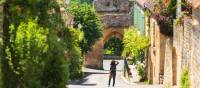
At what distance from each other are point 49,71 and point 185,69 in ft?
31.9

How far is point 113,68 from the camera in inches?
1220

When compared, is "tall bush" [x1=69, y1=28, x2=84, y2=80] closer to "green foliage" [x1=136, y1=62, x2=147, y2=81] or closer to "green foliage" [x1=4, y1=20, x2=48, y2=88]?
"green foliage" [x1=4, y1=20, x2=48, y2=88]

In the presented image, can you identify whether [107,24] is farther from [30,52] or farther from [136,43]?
[30,52]

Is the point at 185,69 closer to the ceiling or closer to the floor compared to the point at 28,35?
closer to the floor

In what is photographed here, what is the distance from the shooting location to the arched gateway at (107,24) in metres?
57.8

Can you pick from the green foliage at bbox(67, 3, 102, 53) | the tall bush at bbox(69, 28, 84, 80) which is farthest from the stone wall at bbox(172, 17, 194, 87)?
the green foliage at bbox(67, 3, 102, 53)

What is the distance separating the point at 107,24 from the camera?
193 ft

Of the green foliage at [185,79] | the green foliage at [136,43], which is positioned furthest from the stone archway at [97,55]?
the green foliage at [185,79]

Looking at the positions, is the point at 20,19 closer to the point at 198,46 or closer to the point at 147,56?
the point at 198,46

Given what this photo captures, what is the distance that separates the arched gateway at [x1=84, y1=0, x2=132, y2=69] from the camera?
57750 millimetres

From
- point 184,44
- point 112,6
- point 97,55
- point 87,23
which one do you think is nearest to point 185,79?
point 184,44

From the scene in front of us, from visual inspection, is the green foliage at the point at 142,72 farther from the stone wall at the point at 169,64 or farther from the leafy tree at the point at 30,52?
the leafy tree at the point at 30,52

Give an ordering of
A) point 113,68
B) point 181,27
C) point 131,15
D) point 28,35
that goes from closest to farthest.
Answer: point 28,35, point 181,27, point 113,68, point 131,15

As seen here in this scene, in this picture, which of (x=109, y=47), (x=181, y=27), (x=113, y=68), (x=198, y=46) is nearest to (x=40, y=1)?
(x=198, y=46)
